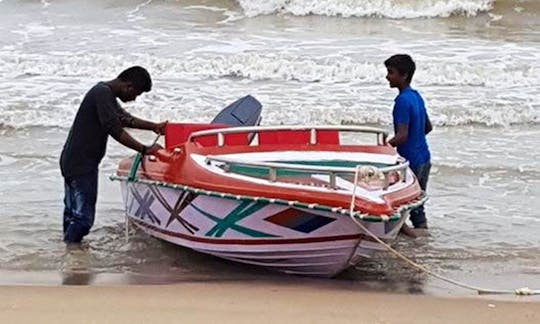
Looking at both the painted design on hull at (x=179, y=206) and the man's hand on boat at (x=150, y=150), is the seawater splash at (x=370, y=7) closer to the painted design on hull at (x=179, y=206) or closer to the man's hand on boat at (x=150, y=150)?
the man's hand on boat at (x=150, y=150)

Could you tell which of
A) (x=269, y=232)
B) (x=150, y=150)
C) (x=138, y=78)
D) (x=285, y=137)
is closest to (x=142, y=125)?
(x=150, y=150)

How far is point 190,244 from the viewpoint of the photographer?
22.6 feet

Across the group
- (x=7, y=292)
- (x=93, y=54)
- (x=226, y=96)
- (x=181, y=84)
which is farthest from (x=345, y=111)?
(x=7, y=292)

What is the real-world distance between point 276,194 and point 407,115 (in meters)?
1.53

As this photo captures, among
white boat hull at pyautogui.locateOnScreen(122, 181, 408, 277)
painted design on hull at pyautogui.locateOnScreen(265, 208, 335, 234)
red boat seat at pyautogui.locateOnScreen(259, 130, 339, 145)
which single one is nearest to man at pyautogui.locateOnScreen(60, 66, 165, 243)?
white boat hull at pyautogui.locateOnScreen(122, 181, 408, 277)

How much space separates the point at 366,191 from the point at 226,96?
9.62m

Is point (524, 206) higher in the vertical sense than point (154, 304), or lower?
lower

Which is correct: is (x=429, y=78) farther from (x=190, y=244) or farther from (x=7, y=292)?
(x=7, y=292)

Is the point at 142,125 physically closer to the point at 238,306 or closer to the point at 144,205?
the point at 144,205

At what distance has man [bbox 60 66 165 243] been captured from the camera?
6898 millimetres

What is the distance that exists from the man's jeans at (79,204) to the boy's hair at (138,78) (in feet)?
2.58

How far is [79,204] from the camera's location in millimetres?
7301

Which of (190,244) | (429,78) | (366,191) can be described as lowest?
(429,78)

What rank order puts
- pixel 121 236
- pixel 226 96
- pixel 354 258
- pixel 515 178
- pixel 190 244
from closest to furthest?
1. pixel 354 258
2. pixel 190 244
3. pixel 121 236
4. pixel 515 178
5. pixel 226 96
